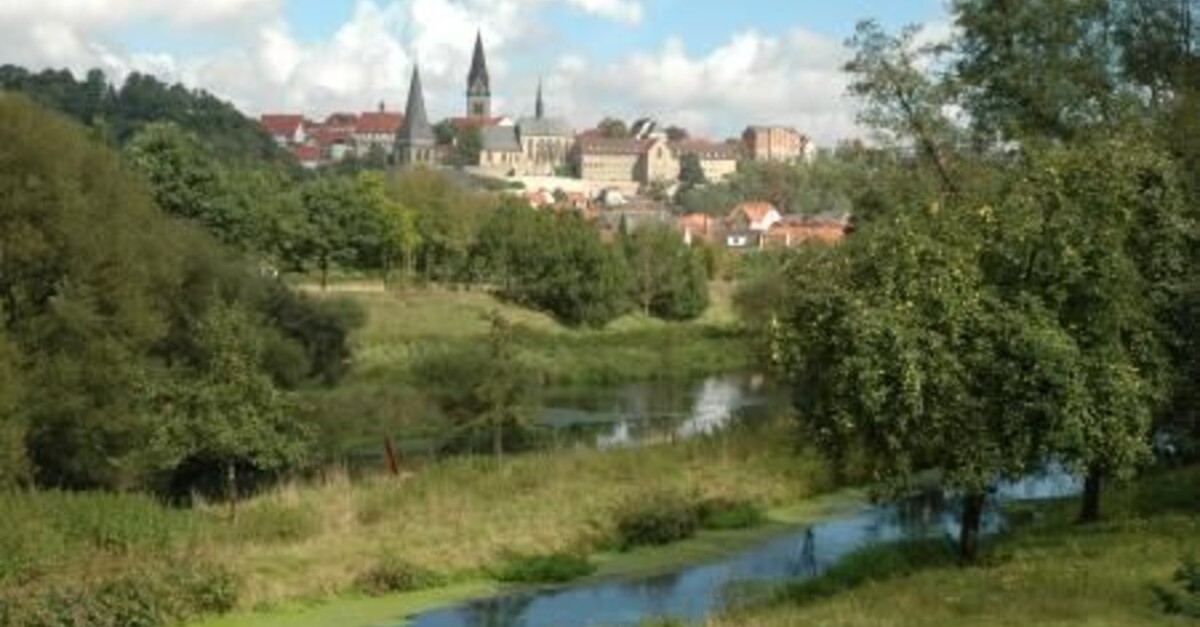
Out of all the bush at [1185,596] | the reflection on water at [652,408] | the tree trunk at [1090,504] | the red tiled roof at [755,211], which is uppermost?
the red tiled roof at [755,211]

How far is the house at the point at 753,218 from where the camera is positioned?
17138 centimetres

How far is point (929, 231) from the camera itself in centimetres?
2059

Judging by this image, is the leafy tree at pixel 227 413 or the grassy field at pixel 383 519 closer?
the grassy field at pixel 383 519

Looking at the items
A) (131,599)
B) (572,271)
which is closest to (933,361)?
(131,599)

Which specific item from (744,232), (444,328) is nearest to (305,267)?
(444,328)

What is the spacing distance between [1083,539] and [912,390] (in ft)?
17.8

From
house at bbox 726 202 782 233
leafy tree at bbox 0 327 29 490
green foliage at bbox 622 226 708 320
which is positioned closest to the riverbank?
leafy tree at bbox 0 327 29 490

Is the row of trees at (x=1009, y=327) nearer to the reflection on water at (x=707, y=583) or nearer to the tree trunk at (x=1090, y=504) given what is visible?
the tree trunk at (x=1090, y=504)

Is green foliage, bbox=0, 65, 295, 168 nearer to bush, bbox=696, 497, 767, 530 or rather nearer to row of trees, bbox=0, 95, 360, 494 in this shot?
row of trees, bbox=0, 95, 360, 494

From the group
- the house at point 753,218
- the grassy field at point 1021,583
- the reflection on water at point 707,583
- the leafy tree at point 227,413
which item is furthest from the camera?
the house at point 753,218

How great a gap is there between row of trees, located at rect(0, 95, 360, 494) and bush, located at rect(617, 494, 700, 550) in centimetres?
664

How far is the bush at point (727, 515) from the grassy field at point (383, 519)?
22.0 inches

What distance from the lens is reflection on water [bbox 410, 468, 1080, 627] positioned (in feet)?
75.5

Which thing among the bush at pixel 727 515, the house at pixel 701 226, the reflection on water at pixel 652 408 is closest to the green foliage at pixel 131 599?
the bush at pixel 727 515
